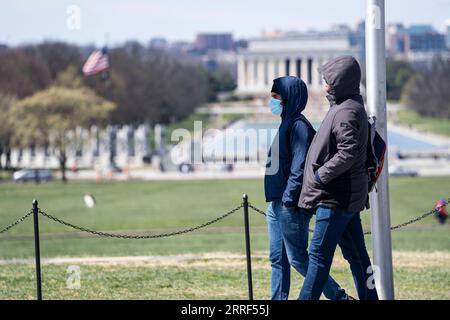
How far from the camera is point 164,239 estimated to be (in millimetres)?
25938

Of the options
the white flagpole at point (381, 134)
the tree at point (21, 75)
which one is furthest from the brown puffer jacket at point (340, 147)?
the tree at point (21, 75)

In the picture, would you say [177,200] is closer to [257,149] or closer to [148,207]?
[148,207]

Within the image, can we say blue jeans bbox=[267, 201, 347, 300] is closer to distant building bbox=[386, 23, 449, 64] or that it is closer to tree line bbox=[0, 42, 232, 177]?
tree line bbox=[0, 42, 232, 177]

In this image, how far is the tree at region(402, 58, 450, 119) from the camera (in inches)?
3750

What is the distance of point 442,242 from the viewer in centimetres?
2358

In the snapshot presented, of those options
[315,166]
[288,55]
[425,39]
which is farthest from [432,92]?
[315,166]

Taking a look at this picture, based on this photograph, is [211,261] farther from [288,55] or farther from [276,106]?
[288,55]

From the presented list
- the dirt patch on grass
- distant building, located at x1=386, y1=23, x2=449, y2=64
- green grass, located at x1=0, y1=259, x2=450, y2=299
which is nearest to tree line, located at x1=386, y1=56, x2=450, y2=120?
distant building, located at x1=386, y1=23, x2=449, y2=64

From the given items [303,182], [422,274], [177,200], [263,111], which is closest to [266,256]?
[422,274]

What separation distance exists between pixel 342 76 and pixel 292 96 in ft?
2.32

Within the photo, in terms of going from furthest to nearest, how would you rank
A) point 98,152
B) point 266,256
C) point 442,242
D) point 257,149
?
point 98,152
point 257,149
point 442,242
point 266,256

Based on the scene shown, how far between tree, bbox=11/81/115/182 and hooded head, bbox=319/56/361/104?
49.7 meters

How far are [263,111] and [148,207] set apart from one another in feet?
243

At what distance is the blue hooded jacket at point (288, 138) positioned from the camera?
349 inches
